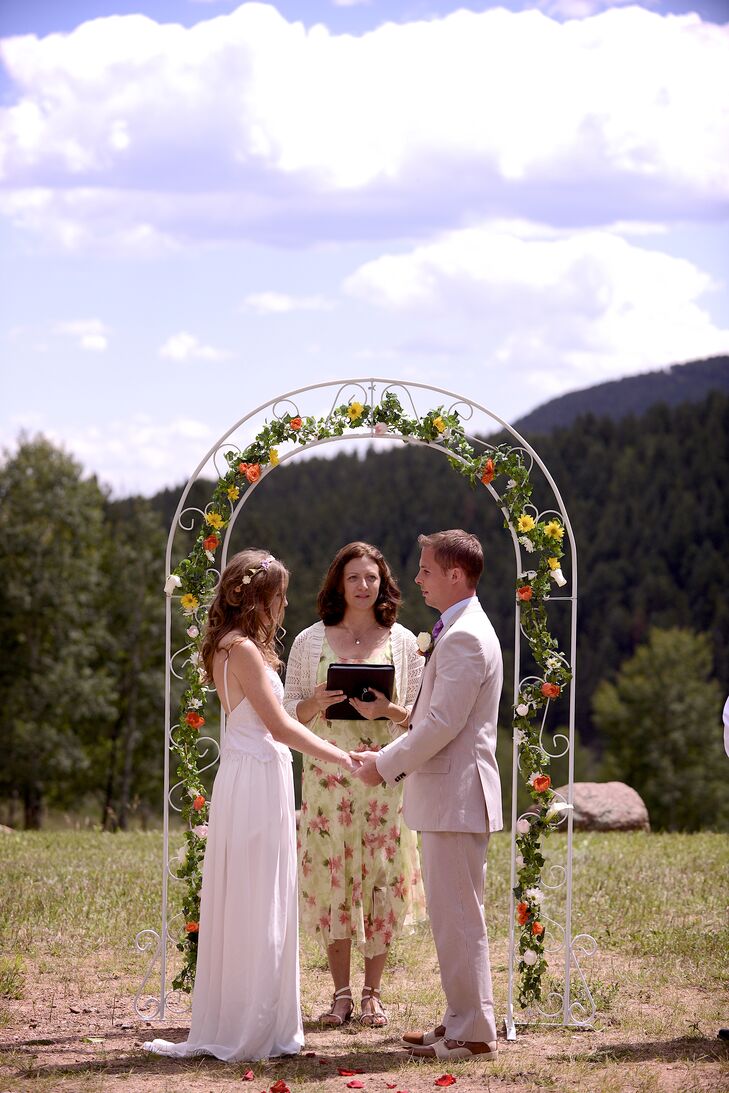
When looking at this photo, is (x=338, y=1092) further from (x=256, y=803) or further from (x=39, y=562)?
(x=39, y=562)

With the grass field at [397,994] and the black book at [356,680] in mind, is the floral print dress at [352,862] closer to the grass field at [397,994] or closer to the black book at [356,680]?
the black book at [356,680]

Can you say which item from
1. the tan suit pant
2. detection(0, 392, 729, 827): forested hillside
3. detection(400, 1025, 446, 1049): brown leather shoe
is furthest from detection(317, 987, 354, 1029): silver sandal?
detection(0, 392, 729, 827): forested hillside

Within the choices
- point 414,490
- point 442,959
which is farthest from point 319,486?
point 442,959

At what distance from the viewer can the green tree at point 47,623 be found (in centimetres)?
2889

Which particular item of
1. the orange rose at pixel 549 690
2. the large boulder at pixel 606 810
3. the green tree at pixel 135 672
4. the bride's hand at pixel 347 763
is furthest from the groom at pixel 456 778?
the green tree at pixel 135 672

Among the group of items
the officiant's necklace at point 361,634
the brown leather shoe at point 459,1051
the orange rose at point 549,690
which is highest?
the officiant's necklace at point 361,634

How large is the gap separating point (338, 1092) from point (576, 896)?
4623 millimetres

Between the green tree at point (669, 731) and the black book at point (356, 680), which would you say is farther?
the green tree at point (669, 731)

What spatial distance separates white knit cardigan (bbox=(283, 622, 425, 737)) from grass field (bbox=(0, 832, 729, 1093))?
1631 millimetres

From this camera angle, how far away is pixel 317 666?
6.42m

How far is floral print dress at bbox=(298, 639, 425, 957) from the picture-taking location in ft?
20.4

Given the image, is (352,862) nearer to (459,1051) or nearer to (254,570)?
(459,1051)

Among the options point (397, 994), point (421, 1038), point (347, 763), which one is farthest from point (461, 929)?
point (397, 994)

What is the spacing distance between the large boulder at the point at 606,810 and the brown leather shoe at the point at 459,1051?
27.1 feet
